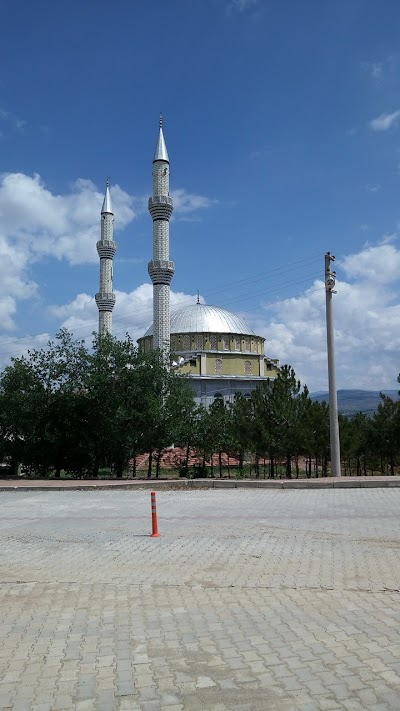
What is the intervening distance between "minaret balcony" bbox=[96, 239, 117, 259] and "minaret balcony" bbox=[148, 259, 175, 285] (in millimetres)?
9557

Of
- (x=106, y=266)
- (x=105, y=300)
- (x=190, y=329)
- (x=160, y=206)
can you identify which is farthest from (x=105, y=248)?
(x=190, y=329)

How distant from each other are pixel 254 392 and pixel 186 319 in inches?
1251

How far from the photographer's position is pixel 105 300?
48.2 meters

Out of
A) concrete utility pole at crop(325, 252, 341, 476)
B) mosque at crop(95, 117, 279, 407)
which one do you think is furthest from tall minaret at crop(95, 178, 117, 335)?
concrete utility pole at crop(325, 252, 341, 476)

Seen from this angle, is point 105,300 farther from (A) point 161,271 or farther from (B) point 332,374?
(B) point 332,374

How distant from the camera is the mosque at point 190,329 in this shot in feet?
134

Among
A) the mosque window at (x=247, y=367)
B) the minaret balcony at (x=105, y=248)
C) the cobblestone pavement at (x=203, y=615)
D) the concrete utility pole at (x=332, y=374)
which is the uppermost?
the minaret balcony at (x=105, y=248)

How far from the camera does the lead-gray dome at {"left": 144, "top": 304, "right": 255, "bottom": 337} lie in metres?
56.1

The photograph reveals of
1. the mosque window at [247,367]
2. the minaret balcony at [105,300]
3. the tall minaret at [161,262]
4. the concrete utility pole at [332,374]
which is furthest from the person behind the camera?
the mosque window at [247,367]

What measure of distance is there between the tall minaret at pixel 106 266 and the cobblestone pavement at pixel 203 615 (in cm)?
3872

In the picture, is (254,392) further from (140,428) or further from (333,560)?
(333,560)

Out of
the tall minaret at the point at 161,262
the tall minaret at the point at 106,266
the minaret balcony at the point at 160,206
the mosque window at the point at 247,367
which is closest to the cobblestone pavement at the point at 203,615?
the tall minaret at the point at 161,262

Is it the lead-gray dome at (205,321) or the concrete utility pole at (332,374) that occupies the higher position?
the lead-gray dome at (205,321)

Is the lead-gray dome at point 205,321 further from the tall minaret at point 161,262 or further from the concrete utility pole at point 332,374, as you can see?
the concrete utility pole at point 332,374
